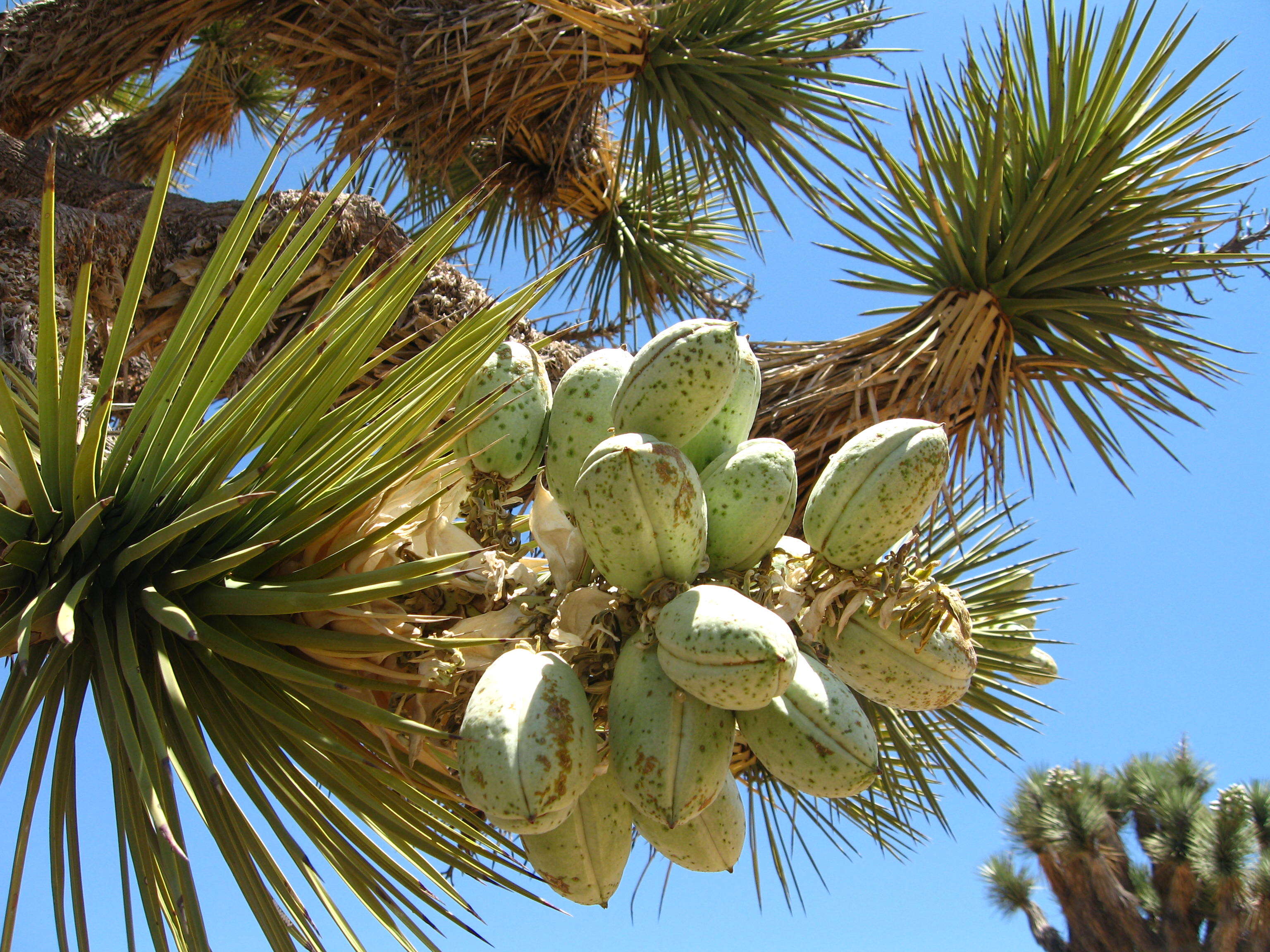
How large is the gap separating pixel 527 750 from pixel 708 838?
0.33 meters

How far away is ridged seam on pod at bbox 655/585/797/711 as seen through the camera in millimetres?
1059

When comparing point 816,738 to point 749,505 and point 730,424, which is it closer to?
point 749,505

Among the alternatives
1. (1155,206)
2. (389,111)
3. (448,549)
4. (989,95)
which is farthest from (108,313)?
(1155,206)

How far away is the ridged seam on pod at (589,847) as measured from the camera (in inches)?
47.4

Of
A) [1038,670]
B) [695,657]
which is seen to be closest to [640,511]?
[695,657]

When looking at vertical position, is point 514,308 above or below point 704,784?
above

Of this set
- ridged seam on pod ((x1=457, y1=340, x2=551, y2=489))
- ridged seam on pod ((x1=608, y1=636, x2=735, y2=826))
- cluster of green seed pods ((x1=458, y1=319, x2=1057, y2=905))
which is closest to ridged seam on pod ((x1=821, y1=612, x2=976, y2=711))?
cluster of green seed pods ((x1=458, y1=319, x2=1057, y2=905))

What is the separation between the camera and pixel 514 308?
5.28 ft

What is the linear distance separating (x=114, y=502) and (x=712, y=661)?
898 mm

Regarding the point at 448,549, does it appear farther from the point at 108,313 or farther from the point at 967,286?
the point at 967,286

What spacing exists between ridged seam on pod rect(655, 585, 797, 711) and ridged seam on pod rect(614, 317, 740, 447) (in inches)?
10.7

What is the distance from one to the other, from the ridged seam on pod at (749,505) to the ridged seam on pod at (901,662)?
0.15m

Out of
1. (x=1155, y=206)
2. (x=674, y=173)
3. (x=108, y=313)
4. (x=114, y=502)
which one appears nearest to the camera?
(x=114, y=502)

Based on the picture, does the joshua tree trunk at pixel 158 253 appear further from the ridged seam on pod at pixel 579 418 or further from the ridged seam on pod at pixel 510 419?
the ridged seam on pod at pixel 579 418
